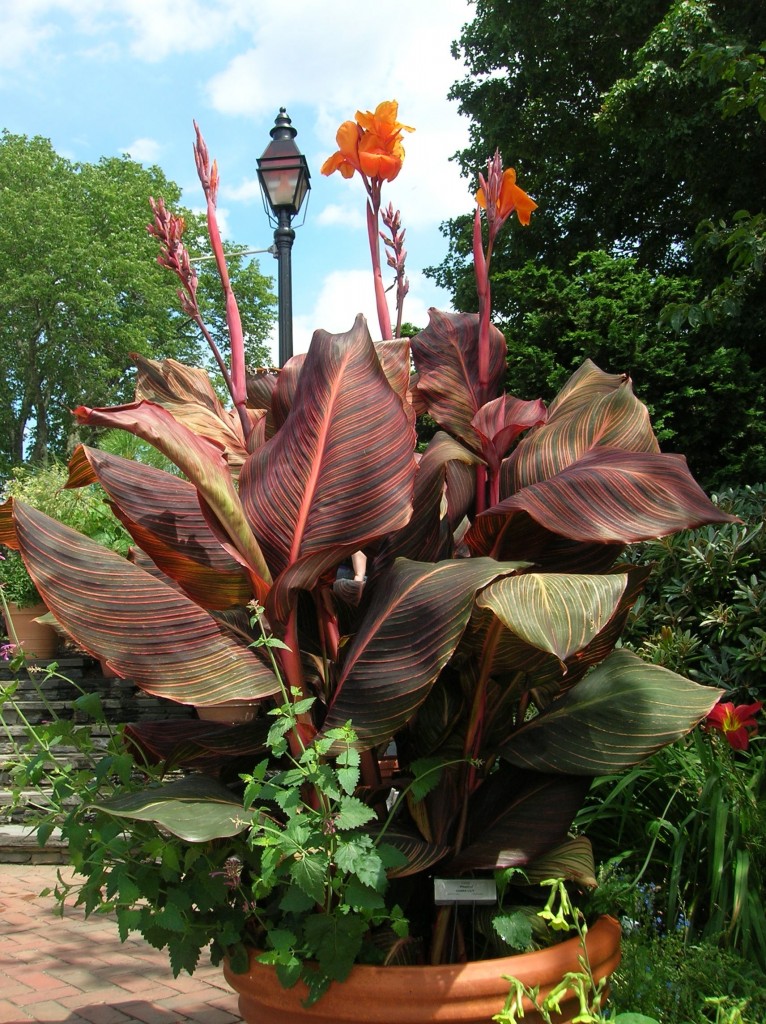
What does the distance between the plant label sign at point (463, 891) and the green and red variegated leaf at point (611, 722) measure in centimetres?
22

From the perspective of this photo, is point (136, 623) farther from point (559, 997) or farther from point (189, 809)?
point (559, 997)

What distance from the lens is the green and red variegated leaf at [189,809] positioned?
134 cm

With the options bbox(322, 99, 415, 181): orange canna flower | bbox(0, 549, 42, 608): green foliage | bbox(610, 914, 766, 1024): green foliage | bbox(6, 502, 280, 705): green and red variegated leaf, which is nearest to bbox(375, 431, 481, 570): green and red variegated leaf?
bbox(6, 502, 280, 705): green and red variegated leaf

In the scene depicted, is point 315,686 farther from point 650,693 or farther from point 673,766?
point 673,766

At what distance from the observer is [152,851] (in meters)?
1.52

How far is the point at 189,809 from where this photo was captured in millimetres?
1427

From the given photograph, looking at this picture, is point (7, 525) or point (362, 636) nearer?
point (362, 636)

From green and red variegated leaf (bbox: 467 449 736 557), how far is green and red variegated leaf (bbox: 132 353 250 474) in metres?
0.80

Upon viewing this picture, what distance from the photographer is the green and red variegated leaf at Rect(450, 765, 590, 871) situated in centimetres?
164

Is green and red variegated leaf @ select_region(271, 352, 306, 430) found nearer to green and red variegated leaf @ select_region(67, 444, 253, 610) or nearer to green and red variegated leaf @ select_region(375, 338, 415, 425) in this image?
green and red variegated leaf @ select_region(375, 338, 415, 425)

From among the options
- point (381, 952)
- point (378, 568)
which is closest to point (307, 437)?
point (378, 568)

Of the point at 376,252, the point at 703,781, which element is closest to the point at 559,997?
the point at 703,781

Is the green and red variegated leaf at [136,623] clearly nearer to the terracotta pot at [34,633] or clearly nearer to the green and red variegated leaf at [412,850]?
the green and red variegated leaf at [412,850]

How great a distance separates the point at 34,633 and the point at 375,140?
5.78m
